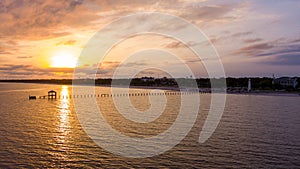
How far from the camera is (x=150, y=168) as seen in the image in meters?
19.8

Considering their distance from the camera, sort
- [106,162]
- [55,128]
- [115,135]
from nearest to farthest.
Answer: [106,162]
[115,135]
[55,128]

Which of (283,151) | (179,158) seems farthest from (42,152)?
(283,151)

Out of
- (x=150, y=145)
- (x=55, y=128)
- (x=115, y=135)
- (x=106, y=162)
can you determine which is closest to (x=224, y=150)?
(x=150, y=145)

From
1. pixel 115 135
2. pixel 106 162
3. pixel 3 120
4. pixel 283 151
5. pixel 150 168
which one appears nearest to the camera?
pixel 150 168

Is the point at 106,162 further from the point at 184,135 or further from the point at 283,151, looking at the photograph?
the point at 283,151

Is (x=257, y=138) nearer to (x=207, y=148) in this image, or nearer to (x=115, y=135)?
(x=207, y=148)

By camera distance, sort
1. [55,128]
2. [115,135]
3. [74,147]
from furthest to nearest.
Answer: [55,128]
[115,135]
[74,147]

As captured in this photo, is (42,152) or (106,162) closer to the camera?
(106,162)

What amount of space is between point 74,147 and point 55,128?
11287mm

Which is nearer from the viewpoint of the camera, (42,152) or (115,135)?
(42,152)

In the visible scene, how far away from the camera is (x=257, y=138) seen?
29.0 meters

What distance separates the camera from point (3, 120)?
1655 inches

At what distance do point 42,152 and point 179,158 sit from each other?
1131 cm

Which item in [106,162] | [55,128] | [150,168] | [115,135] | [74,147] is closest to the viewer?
[150,168]
